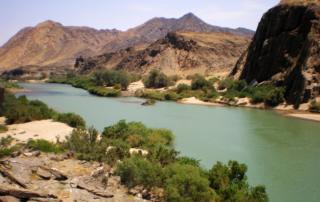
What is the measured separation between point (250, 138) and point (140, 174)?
18977 millimetres

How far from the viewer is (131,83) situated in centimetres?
10506

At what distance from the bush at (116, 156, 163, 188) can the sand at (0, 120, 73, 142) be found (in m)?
11.4

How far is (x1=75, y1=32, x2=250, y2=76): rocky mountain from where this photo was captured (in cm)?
12269

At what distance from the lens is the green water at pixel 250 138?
78.5 ft

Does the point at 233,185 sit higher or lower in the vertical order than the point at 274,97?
lower

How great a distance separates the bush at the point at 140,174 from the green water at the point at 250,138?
5.40 meters

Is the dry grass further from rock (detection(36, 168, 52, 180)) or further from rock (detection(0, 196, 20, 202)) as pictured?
rock (detection(0, 196, 20, 202))

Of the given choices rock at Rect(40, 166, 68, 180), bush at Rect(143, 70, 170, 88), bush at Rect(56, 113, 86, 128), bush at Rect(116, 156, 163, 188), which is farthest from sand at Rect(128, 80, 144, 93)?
rock at Rect(40, 166, 68, 180)

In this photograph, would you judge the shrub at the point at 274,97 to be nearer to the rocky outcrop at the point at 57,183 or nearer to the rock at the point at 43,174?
the rocky outcrop at the point at 57,183

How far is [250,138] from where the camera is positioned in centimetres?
3734

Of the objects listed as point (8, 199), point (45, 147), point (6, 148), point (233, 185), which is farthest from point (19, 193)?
point (45, 147)

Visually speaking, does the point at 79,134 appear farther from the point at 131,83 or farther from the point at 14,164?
the point at 131,83

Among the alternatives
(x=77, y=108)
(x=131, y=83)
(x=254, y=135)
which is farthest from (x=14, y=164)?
(x=131, y=83)

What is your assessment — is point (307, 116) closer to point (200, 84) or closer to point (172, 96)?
point (172, 96)
